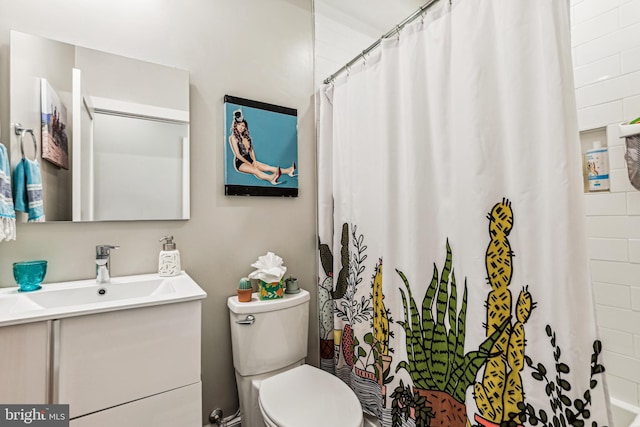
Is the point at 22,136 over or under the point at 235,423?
over

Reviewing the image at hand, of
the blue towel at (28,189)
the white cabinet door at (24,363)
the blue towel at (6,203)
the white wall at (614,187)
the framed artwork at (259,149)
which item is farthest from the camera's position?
the framed artwork at (259,149)

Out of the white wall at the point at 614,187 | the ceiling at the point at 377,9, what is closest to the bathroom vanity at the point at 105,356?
the white wall at the point at 614,187

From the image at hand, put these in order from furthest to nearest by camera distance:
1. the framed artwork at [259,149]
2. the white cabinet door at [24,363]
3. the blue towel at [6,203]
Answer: the framed artwork at [259,149], the blue towel at [6,203], the white cabinet door at [24,363]

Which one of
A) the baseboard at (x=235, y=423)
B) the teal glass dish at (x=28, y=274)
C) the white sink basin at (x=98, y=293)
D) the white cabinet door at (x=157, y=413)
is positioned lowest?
the baseboard at (x=235, y=423)

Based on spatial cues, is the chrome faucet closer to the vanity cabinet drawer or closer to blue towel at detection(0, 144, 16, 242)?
blue towel at detection(0, 144, 16, 242)

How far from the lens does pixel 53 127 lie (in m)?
1.21

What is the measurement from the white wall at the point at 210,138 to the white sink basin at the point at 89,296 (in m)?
0.12

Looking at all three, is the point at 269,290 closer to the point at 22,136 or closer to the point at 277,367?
the point at 277,367

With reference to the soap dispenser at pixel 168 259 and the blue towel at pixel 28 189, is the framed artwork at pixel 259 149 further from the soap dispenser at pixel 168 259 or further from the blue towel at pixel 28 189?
the blue towel at pixel 28 189

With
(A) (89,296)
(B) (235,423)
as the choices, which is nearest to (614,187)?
(B) (235,423)

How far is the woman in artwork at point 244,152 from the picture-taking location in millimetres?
1618

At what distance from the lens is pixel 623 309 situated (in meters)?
1.39

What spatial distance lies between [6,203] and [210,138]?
80 centimetres

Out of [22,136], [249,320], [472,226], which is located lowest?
[249,320]
